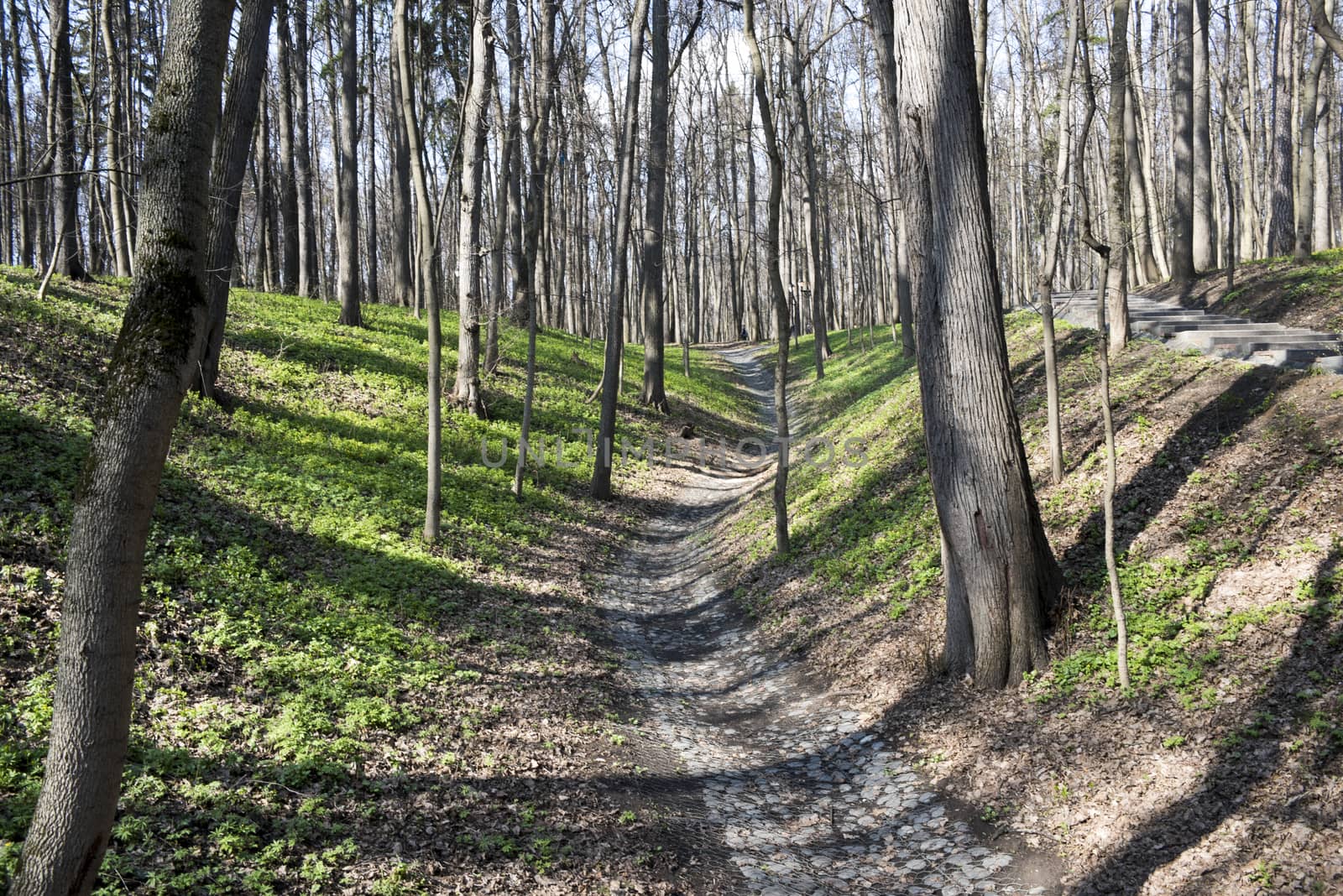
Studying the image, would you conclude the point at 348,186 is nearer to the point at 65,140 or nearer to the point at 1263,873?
the point at 65,140

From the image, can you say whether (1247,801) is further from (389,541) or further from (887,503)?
(389,541)

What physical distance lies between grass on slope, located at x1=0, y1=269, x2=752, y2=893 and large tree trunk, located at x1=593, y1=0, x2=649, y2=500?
1903mm

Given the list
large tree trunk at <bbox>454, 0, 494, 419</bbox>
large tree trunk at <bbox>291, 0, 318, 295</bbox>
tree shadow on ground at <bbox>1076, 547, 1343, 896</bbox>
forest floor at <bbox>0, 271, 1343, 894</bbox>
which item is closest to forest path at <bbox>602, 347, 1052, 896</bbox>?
forest floor at <bbox>0, 271, 1343, 894</bbox>

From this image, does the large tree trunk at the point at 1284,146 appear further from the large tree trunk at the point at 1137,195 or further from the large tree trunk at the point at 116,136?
the large tree trunk at the point at 116,136

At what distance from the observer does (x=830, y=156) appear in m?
30.3

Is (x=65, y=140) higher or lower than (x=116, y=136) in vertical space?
lower

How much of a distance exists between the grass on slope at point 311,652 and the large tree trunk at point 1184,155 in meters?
16.1

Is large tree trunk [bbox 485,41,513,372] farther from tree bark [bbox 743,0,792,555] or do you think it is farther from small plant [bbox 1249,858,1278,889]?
small plant [bbox 1249,858,1278,889]

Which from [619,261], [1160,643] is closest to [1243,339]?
[1160,643]

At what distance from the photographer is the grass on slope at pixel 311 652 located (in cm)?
443

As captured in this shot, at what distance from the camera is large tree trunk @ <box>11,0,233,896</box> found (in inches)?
125

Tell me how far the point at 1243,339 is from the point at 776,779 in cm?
906

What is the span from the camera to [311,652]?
6.55 metres

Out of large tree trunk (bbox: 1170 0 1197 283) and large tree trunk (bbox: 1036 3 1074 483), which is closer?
large tree trunk (bbox: 1036 3 1074 483)
